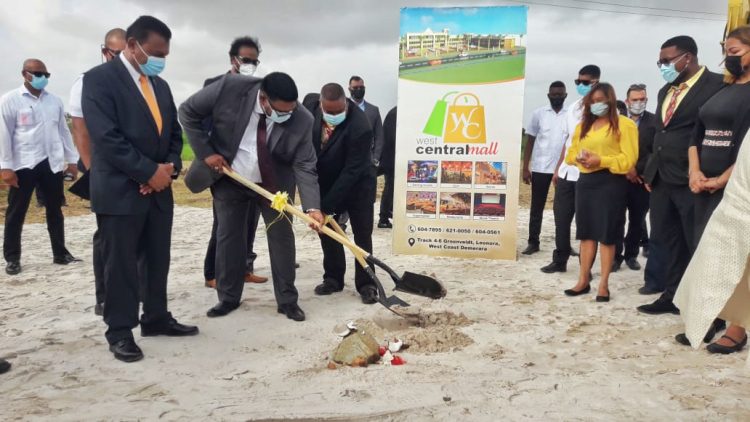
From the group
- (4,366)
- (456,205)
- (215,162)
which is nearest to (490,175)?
(456,205)

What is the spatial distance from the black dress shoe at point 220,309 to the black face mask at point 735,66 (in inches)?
153

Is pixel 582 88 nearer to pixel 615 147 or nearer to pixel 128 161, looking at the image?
pixel 615 147

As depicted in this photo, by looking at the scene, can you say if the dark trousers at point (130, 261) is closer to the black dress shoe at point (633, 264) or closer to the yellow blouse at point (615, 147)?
the yellow blouse at point (615, 147)

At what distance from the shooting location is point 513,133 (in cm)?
615

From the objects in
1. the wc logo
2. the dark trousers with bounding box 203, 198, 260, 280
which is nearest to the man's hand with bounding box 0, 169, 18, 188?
the dark trousers with bounding box 203, 198, 260, 280

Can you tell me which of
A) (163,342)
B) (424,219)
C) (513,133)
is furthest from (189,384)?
(513,133)

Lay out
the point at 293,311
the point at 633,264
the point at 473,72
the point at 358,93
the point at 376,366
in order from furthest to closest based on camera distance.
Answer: the point at 358,93 < the point at 473,72 < the point at 633,264 < the point at 293,311 < the point at 376,366

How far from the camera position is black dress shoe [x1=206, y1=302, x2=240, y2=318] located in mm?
4250

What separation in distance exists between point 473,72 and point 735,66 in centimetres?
296

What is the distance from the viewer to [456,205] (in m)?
6.40

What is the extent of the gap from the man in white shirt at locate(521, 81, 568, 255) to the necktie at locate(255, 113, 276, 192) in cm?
359

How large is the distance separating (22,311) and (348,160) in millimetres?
2839

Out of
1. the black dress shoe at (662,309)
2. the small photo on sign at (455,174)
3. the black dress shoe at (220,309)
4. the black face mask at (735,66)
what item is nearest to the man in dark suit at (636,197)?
the black dress shoe at (662,309)

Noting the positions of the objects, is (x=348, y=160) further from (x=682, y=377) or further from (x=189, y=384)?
Answer: (x=682, y=377)
